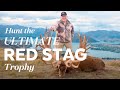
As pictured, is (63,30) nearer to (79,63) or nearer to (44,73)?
(79,63)

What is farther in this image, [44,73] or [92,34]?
[92,34]

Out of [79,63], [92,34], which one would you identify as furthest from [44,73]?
[92,34]

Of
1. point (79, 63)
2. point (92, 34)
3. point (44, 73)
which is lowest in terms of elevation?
point (44, 73)

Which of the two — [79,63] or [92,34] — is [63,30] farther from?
[79,63]

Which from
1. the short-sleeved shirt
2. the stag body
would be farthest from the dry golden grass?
the short-sleeved shirt

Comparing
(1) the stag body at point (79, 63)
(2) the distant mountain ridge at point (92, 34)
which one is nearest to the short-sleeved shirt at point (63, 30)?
(2) the distant mountain ridge at point (92, 34)

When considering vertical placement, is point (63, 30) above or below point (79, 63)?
above

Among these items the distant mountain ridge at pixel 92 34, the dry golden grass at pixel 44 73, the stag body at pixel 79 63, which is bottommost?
the dry golden grass at pixel 44 73

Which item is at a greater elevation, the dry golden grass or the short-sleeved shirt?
the short-sleeved shirt

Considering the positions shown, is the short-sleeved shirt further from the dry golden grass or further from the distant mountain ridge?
the dry golden grass

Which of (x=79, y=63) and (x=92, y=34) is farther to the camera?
(x=92, y=34)

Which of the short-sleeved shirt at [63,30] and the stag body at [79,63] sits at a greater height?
the short-sleeved shirt at [63,30]

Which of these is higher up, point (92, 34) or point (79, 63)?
point (92, 34)

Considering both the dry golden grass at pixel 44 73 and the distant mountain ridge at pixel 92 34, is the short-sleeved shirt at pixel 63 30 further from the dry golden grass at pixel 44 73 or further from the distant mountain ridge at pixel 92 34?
the dry golden grass at pixel 44 73
